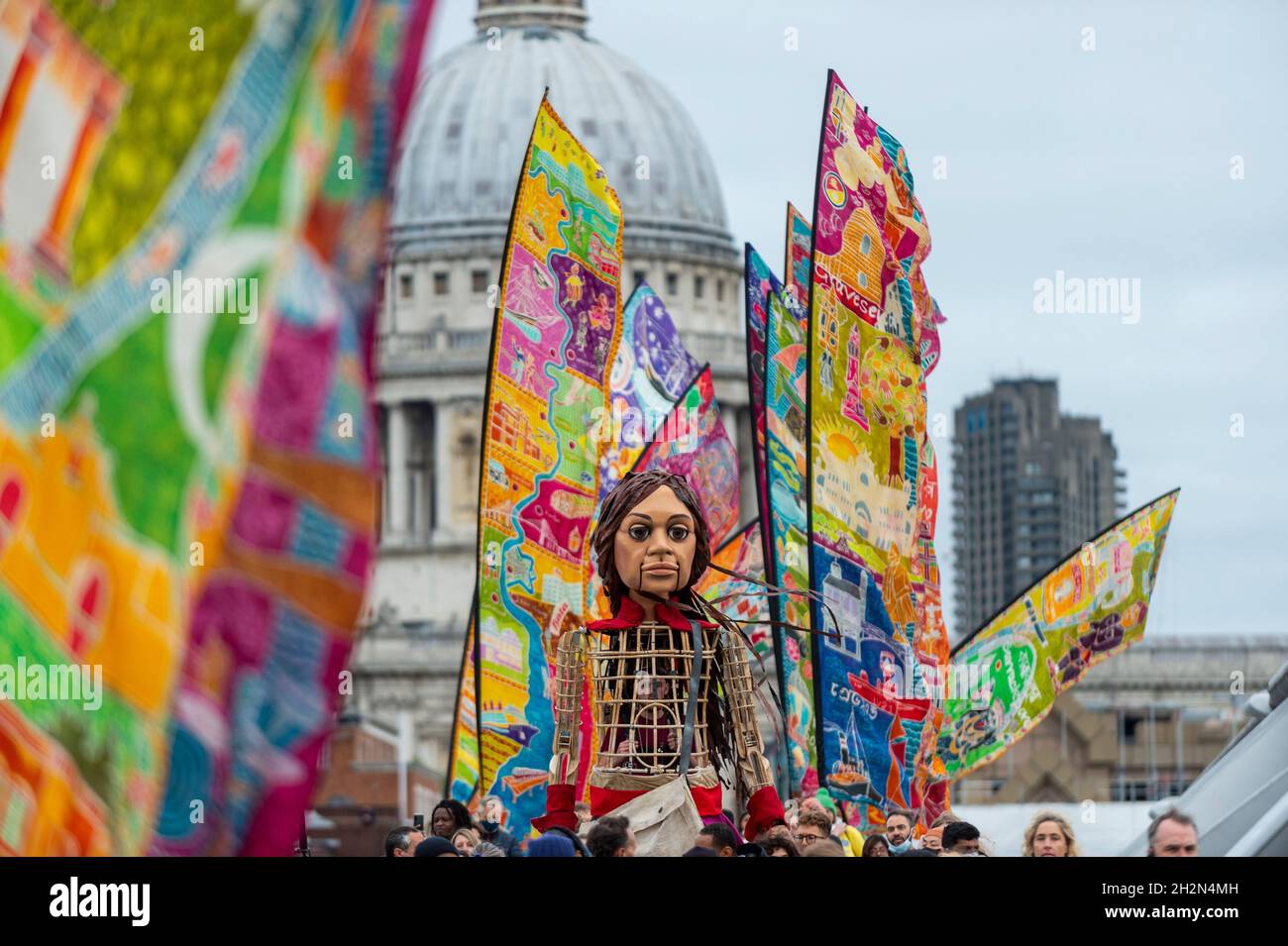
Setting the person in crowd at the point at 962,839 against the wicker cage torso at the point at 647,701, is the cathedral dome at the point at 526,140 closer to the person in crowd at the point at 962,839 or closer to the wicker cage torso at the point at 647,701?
the person in crowd at the point at 962,839

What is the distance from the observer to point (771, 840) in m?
9.76

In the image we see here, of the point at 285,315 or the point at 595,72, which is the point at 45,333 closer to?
the point at 285,315

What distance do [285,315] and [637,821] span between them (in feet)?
15.5

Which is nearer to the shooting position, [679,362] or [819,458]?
[819,458]

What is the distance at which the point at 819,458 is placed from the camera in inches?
776

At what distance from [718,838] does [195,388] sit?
171 inches

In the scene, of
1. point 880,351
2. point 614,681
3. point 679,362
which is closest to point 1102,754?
point 679,362

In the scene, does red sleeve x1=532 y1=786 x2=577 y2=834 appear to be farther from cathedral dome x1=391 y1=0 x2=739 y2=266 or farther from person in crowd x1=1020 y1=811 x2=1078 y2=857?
cathedral dome x1=391 y1=0 x2=739 y2=266

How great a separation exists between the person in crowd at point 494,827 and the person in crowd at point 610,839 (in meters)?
2.13

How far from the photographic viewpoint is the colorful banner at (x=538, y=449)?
770 inches

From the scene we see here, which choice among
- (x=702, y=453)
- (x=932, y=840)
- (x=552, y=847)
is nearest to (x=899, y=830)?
(x=932, y=840)

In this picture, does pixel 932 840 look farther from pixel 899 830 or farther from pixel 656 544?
pixel 656 544
